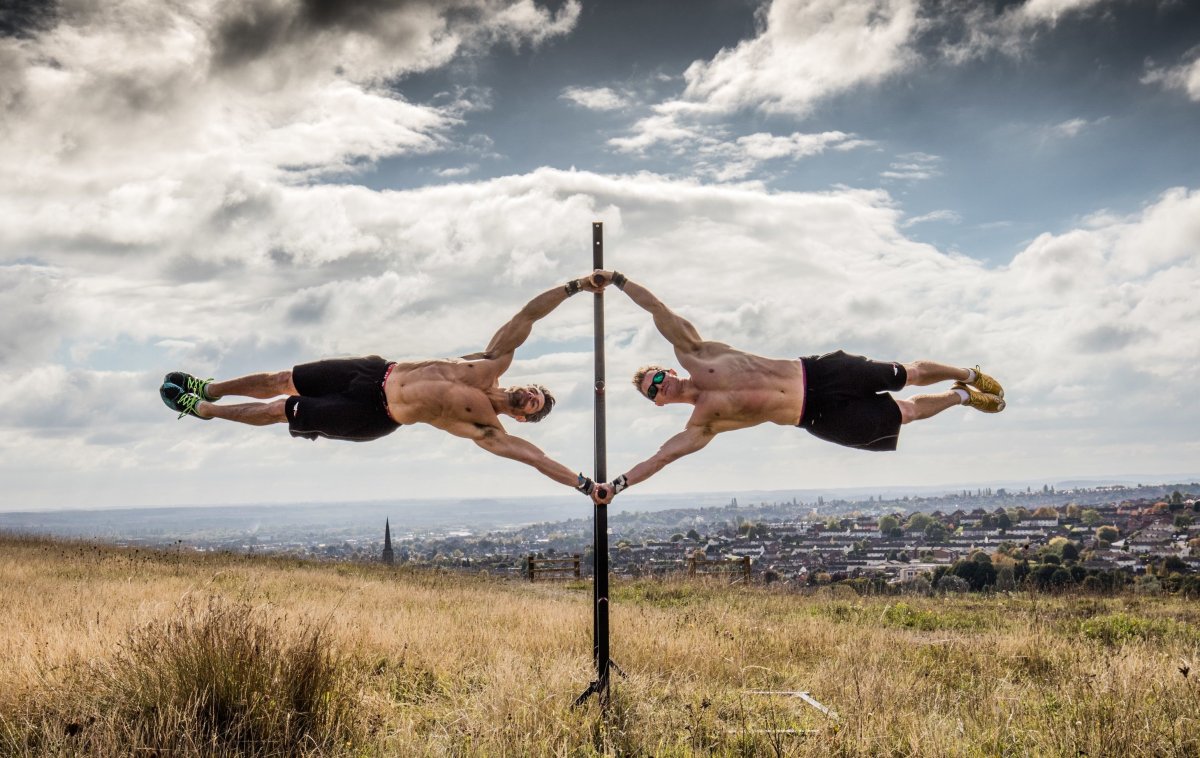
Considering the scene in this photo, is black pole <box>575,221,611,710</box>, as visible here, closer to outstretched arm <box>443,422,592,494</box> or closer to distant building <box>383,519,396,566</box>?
outstretched arm <box>443,422,592,494</box>

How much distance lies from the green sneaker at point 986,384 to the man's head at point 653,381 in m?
3.57

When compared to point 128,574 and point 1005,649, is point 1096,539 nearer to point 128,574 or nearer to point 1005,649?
point 1005,649

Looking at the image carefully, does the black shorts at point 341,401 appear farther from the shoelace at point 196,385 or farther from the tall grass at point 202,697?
the tall grass at point 202,697

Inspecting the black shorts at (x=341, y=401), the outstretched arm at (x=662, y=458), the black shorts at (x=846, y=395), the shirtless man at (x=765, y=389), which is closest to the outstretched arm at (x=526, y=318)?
the shirtless man at (x=765, y=389)

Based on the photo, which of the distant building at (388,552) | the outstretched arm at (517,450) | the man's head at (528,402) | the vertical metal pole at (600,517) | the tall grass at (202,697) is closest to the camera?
the tall grass at (202,697)

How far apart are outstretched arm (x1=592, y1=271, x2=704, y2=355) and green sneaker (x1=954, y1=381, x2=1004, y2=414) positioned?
10.7 ft

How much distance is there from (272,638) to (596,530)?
3.03 metres

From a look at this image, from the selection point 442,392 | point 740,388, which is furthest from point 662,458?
point 442,392

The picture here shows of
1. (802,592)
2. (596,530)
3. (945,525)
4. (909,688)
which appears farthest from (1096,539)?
(596,530)

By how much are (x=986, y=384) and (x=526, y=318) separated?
17.2 feet

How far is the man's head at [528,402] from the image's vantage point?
27.3 feet

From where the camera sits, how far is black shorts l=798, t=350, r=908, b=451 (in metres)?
8.22

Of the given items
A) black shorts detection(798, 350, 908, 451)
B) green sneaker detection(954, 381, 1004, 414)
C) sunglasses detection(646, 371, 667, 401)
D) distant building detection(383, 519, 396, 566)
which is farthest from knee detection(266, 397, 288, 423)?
distant building detection(383, 519, 396, 566)

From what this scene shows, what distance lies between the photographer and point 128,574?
17.2 meters
